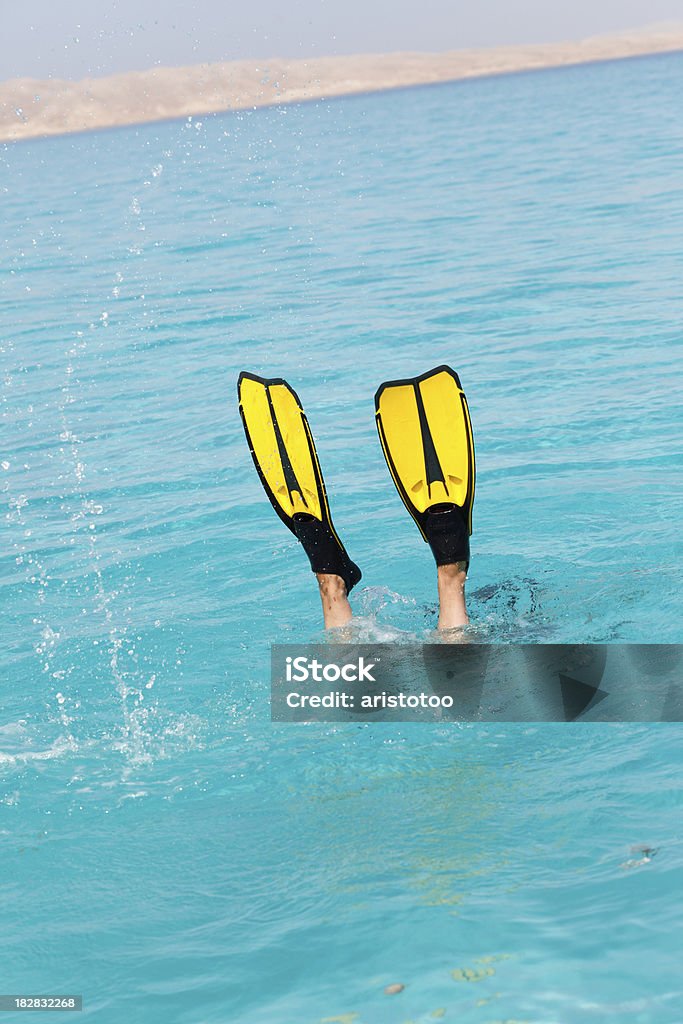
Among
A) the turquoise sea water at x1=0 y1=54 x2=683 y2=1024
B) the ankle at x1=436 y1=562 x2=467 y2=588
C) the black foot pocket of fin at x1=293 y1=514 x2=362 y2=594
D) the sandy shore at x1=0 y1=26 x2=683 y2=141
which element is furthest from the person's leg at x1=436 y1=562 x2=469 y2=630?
the sandy shore at x1=0 y1=26 x2=683 y2=141

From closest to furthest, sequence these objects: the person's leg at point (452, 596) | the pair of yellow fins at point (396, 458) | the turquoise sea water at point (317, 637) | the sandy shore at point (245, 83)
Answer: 1. the turquoise sea water at point (317, 637)
2. the person's leg at point (452, 596)
3. the pair of yellow fins at point (396, 458)
4. the sandy shore at point (245, 83)

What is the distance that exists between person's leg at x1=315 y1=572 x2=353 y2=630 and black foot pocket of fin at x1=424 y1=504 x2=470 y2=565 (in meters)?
0.43

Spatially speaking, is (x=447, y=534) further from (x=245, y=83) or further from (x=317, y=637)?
(x=245, y=83)

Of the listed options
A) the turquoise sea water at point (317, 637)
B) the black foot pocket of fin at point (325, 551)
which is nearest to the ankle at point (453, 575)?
the turquoise sea water at point (317, 637)

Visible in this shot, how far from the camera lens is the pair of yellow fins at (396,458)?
4938mm

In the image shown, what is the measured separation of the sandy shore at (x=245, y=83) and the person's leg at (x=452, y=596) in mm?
73956

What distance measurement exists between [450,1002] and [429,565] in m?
3.27

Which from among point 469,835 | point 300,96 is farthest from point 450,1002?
point 300,96

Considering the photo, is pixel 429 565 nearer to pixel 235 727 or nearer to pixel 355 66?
pixel 235 727

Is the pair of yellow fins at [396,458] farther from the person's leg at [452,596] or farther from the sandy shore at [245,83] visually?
the sandy shore at [245,83]

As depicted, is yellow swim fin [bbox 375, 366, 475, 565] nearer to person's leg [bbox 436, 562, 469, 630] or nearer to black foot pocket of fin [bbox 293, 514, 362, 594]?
person's leg [bbox 436, 562, 469, 630]

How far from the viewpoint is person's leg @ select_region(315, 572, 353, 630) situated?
496 centimetres

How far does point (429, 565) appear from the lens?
619 cm

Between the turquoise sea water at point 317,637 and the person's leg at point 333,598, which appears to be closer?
the turquoise sea water at point 317,637
